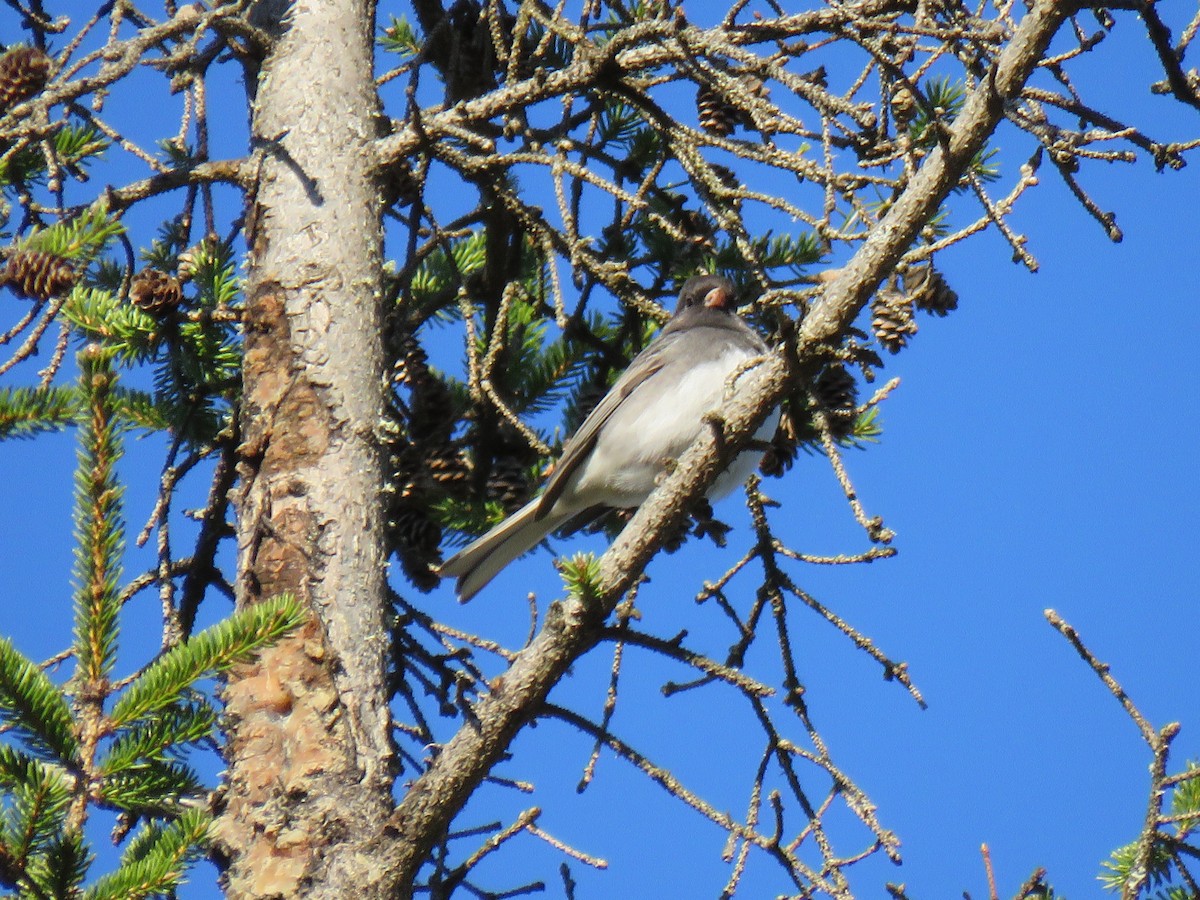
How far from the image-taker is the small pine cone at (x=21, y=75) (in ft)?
9.43

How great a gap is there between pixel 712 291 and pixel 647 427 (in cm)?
49

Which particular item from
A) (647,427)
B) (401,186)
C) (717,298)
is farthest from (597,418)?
(401,186)

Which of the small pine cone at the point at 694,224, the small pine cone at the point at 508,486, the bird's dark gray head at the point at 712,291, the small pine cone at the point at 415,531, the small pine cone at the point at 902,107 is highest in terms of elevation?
the bird's dark gray head at the point at 712,291

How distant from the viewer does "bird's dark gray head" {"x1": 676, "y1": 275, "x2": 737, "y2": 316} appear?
13.3ft

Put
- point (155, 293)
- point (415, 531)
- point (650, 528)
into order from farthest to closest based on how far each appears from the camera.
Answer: point (415, 531) < point (155, 293) < point (650, 528)

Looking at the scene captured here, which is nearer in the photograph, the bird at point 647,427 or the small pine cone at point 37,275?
the small pine cone at point 37,275

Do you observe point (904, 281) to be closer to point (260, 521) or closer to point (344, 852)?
point (260, 521)

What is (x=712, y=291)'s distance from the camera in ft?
13.4

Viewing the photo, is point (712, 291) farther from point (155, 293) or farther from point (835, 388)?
point (155, 293)

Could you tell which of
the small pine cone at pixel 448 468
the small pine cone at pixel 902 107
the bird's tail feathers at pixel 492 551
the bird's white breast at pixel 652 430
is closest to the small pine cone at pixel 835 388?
the bird's white breast at pixel 652 430

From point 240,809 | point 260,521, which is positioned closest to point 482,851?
point 240,809

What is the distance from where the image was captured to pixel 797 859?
270 cm

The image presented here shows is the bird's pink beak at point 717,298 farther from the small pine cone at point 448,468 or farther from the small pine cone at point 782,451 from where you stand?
the small pine cone at point 448,468

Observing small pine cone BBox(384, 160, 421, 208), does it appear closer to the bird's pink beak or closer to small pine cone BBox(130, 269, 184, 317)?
small pine cone BBox(130, 269, 184, 317)
